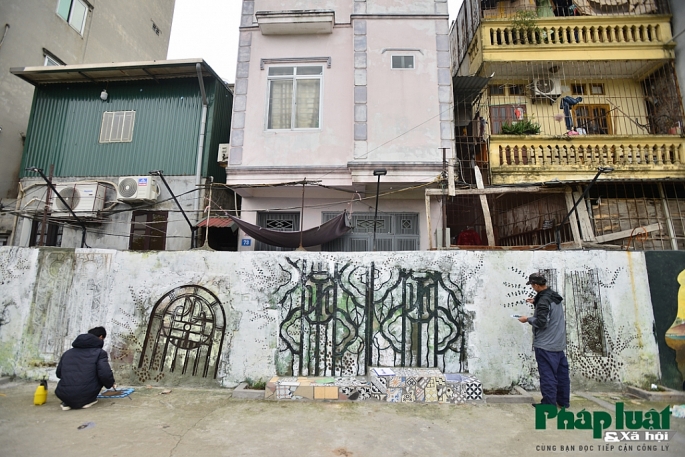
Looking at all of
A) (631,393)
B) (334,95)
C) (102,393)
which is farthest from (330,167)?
(631,393)

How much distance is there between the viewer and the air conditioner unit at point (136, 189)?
29.8ft

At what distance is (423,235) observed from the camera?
8.63 m

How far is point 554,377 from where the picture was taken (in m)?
4.57

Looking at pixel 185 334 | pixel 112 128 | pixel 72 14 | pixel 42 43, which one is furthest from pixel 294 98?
pixel 72 14

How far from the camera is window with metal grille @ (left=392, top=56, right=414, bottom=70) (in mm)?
8648

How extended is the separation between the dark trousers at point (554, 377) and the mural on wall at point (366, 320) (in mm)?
1130

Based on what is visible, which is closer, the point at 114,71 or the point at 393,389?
the point at 393,389

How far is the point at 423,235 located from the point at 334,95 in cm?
409

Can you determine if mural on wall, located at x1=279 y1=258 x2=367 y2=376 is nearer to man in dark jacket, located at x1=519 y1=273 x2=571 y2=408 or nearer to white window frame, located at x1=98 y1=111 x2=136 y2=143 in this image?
man in dark jacket, located at x1=519 y1=273 x2=571 y2=408

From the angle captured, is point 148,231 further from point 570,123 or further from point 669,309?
point 570,123

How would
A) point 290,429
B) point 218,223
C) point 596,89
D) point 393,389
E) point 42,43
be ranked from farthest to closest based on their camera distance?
point 42,43 → point 596,89 → point 218,223 → point 393,389 → point 290,429

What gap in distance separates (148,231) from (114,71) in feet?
14.9

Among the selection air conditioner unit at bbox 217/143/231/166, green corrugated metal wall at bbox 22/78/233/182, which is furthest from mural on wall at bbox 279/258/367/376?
green corrugated metal wall at bbox 22/78/233/182

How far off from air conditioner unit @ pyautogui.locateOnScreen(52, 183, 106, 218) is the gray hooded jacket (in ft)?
33.0
